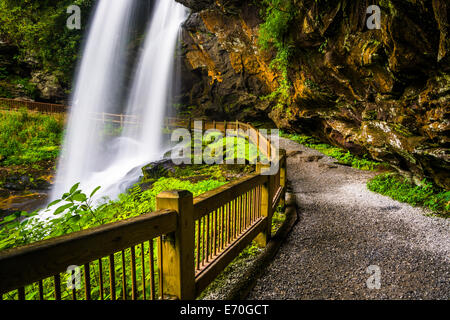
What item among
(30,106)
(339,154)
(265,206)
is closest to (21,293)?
(265,206)

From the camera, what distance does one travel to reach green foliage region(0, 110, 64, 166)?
1451 cm

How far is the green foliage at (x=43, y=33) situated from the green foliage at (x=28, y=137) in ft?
24.5

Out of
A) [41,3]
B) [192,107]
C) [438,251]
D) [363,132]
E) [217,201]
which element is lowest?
[438,251]

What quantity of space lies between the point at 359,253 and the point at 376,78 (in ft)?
19.2

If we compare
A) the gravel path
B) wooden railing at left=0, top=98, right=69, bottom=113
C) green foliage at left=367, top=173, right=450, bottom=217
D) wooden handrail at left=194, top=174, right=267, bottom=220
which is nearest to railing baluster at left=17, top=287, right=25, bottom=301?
wooden handrail at left=194, top=174, right=267, bottom=220

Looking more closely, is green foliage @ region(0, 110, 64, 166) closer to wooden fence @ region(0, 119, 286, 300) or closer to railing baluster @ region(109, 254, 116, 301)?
wooden fence @ region(0, 119, 286, 300)

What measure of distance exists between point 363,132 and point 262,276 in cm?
729

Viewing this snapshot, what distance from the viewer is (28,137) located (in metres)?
16.8

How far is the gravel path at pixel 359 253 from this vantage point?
2.90 metres
